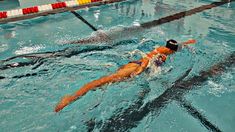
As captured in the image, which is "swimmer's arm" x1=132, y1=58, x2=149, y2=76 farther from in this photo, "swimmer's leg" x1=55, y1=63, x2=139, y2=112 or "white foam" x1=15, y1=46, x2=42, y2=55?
"white foam" x1=15, y1=46, x2=42, y2=55

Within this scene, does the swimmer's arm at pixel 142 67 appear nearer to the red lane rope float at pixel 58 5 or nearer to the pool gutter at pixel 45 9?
the pool gutter at pixel 45 9

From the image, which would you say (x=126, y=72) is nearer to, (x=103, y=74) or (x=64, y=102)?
(x=103, y=74)

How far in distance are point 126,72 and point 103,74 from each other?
40 centimetres

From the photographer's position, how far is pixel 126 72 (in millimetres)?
3168

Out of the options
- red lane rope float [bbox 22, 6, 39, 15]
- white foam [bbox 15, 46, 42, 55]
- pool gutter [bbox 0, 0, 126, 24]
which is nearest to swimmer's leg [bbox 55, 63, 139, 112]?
white foam [bbox 15, 46, 42, 55]

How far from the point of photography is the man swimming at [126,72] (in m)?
2.79

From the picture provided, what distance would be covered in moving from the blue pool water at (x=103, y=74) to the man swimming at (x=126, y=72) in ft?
0.28

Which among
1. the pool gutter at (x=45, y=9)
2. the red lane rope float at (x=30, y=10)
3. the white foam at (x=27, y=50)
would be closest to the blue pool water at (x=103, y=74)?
the white foam at (x=27, y=50)

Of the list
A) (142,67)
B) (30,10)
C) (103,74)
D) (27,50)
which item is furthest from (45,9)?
(142,67)

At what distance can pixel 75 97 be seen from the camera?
2799 millimetres

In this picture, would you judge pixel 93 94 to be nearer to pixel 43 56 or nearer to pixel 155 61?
pixel 155 61

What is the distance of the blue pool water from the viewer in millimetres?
2717

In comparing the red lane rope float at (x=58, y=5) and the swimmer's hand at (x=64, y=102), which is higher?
the red lane rope float at (x=58, y=5)

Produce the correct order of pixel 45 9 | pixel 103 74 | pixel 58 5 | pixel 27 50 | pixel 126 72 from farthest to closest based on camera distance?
pixel 58 5 < pixel 45 9 < pixel 27 50 < pixel 103 74 < pixel 126 72
